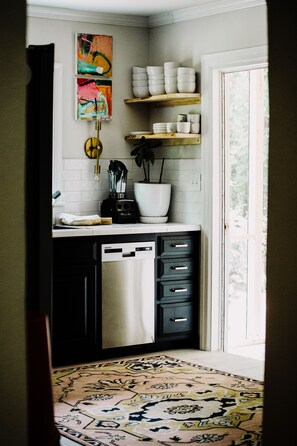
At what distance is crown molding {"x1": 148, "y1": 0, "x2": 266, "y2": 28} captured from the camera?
6.13 metres

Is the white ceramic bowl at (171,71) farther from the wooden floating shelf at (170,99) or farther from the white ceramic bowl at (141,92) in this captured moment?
the white ceramic bowl at (141,92)

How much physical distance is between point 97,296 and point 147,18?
2571 millimetres

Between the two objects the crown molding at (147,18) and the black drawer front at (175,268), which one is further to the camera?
the black drawer front at (175,268)

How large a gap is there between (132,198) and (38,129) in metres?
2.31

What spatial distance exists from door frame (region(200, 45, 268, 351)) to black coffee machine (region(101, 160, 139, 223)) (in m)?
0.62

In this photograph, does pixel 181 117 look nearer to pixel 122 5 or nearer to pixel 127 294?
pixel 122 5

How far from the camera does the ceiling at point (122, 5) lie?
20.6 ft

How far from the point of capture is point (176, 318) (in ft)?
21.3

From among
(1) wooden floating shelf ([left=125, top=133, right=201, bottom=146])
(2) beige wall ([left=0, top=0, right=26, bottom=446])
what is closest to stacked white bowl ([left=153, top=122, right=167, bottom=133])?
(1) wooden floating shelf ([left=125, top=133, right=201, bottom=146])

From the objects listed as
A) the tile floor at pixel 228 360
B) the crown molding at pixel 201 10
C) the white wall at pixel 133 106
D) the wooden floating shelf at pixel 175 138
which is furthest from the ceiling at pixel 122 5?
the tile floor at pixel 228 360

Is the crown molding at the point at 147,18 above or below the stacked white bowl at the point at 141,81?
above

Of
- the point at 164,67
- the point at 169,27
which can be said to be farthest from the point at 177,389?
the point at 169,27

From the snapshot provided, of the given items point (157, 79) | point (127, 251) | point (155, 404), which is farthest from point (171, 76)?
point (155, 404)

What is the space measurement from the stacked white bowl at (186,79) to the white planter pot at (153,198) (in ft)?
2.64
